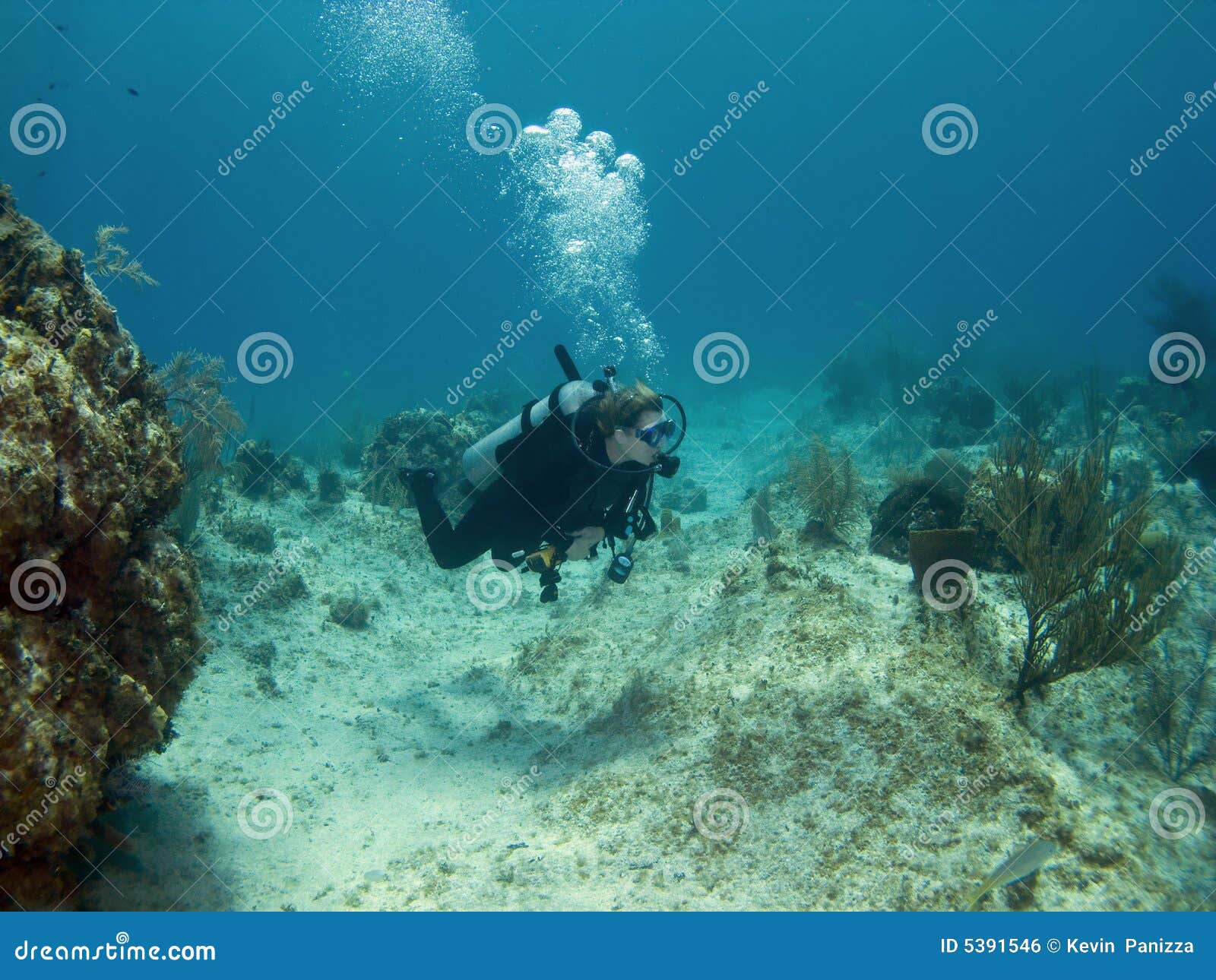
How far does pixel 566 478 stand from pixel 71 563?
3426mm

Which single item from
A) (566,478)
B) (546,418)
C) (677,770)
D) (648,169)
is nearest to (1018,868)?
(677,770)

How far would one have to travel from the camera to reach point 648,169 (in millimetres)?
91562

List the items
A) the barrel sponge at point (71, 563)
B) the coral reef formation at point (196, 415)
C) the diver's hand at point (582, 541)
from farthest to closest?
the coral reef formation at point (196, 415) → the diver's hand at point (582, 541) → the barrel sponge at point (71, 563)

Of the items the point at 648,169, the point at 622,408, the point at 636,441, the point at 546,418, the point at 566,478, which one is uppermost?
the point at 648,169

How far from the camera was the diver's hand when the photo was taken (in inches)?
211

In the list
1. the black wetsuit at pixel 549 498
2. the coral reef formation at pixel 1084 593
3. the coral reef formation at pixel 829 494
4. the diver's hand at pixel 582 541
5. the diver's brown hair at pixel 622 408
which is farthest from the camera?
the coral reef formation at pixel 829 494

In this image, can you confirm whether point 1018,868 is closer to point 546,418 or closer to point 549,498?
point 549,498

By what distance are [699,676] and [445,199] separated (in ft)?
404

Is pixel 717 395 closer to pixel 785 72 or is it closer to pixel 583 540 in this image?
pixel 583 540

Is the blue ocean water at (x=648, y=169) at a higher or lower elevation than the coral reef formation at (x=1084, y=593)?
higher

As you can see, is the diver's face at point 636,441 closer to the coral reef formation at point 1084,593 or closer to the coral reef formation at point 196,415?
the coral reef formation at point 1084,593

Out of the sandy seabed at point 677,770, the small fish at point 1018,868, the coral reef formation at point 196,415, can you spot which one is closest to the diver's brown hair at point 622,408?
the sandy seabed at point 677,770

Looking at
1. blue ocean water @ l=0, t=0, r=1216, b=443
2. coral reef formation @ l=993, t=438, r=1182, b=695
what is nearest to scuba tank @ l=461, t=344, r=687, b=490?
coral reef formation @ l=993, t=438, r=1182, b=695

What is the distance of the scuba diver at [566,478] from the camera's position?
4.94m
